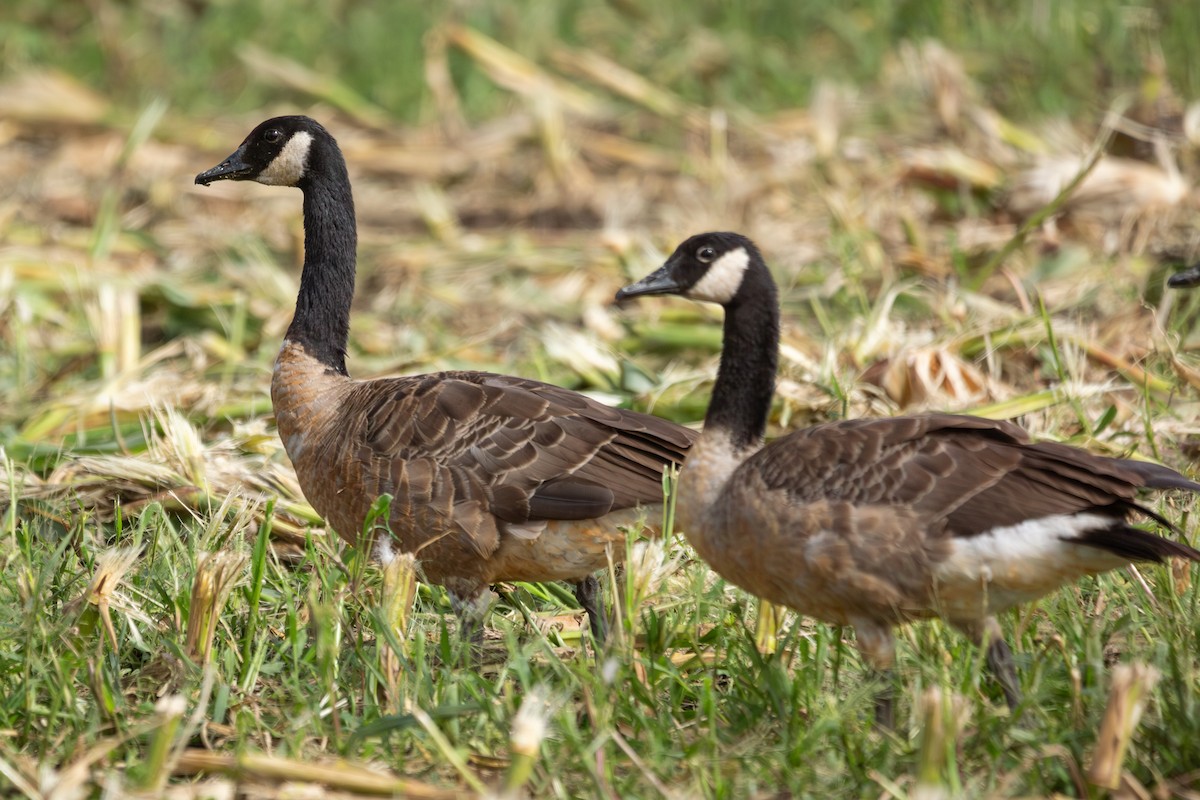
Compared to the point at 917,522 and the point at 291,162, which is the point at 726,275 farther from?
the point at 291,162

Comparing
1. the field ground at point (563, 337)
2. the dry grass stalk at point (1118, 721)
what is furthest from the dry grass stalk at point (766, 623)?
the dry grass stalk at point (1118, 721)

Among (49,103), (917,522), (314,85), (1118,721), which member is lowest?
(49,103)

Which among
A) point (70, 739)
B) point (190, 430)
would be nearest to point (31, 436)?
point (190, 430)

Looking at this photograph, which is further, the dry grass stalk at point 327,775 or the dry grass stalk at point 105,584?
the dry grass stalk at point 105,584

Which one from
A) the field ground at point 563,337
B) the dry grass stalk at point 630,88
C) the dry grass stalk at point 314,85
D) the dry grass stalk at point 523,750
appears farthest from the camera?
the dry grass stalk at point 314,85

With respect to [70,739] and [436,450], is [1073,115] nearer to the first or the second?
[436,450]

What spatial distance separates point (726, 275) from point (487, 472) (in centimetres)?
115

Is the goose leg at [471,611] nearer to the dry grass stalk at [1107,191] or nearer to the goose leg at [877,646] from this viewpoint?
the goose leg at [877,646]

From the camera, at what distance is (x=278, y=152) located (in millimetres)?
5836

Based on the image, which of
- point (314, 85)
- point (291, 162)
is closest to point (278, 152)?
point (291, 162)

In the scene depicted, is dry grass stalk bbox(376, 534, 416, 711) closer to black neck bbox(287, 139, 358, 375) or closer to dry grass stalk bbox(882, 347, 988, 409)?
black neck bbox(287, 139, 358, 375)

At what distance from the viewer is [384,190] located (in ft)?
37.3

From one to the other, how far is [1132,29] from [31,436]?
315 inches

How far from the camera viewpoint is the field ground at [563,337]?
3.70 metres
